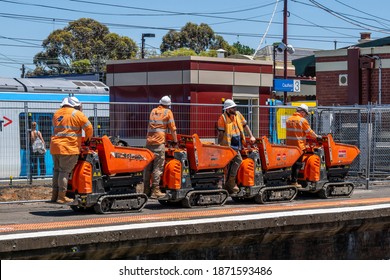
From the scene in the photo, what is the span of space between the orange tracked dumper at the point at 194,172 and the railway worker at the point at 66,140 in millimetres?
1853

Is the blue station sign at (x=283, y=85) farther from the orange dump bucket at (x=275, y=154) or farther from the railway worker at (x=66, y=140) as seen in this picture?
the railway worker at (x=66, y=140)

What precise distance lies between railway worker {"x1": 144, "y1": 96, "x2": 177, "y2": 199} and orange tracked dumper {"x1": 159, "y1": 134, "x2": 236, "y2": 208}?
0.40 feet

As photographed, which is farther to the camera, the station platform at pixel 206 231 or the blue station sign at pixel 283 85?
the blue station sign at pixel 283 85

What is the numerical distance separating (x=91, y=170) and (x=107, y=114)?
14.7 feet

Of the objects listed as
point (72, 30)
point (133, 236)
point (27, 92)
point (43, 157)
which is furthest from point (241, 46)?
point (133, 236)

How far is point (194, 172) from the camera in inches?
592

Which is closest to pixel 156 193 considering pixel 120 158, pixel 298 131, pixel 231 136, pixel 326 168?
pixel 120 158

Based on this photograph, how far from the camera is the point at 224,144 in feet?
51.7

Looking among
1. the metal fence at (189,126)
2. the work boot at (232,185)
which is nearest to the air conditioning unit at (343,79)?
the metal fence at (189,126)

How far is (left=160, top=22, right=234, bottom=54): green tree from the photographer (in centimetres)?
8400

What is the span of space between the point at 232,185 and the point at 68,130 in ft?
12.1

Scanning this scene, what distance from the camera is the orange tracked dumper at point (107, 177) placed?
1355 cm

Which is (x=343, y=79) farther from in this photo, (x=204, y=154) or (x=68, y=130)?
(x=68, y=130)

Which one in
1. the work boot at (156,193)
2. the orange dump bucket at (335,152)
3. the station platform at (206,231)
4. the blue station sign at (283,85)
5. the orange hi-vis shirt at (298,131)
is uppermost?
the blue station sign at (283,85)
